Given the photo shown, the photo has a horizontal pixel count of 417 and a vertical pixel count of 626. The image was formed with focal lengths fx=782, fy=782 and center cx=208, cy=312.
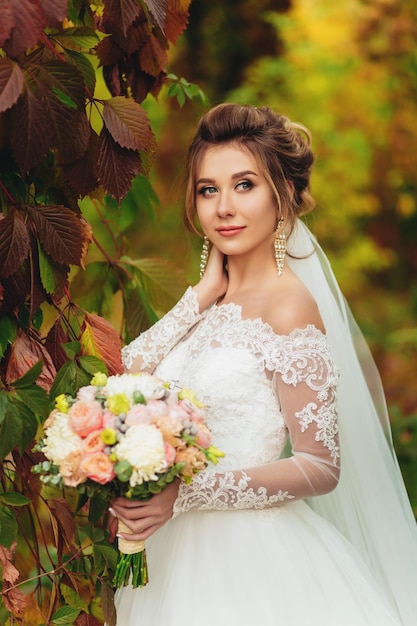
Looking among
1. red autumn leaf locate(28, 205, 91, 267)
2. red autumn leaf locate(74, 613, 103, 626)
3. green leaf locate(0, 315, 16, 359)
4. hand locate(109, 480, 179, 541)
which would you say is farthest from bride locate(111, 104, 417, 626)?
red autumn leaf locate(28, 205, 91, 267)

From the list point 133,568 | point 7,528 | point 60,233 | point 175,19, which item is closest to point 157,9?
point 175,19

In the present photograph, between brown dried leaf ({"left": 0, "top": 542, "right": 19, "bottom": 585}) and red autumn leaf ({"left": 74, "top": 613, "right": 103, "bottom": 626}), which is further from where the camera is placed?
red autumn leaf ({"left": 74, "top": 613, "right": 103, "bottom": 626})

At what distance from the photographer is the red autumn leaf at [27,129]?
1.64 meters

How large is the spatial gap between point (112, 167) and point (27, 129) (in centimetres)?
33

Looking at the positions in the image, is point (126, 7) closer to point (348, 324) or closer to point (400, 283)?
point (348, 324)

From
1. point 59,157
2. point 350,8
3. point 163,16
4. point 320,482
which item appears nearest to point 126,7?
point 163,16

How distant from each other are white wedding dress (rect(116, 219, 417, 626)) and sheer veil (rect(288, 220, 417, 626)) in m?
0.15

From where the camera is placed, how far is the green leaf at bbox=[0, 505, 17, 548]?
73.1 inches

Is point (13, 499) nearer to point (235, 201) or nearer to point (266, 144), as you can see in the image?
point (235, 201)

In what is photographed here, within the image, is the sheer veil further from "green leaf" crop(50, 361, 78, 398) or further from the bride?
"green leaf" crop(50, 361, 78, 398)

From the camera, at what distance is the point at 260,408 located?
2275 millimetres

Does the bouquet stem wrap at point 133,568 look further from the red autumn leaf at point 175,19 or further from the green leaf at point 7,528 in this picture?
the red autumn leaf at point 175,19

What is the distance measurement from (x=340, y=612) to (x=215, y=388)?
709 millimetres

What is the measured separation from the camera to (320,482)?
7.10 ft
